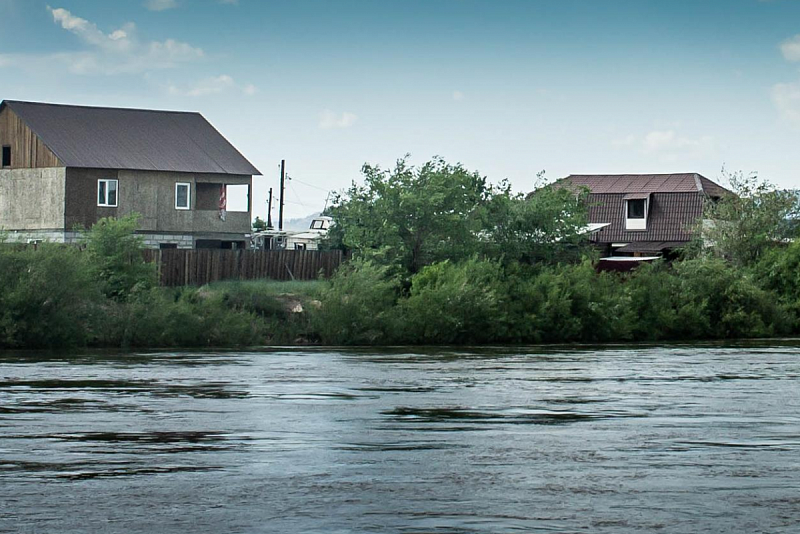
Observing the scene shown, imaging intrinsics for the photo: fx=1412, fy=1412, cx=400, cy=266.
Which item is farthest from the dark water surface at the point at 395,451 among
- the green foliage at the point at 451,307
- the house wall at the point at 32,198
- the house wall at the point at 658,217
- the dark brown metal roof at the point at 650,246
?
the house wall at the point at 658,217

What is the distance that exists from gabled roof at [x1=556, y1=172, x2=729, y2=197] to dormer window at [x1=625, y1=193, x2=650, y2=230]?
870mm

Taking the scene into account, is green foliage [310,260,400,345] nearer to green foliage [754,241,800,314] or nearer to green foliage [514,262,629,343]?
green foliage [514,262,629,343]

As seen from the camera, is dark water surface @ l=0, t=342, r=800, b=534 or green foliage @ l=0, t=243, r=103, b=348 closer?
dark water surface @ l=0, t=342, r=800, b=534

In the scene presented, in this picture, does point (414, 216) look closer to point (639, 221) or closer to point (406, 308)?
point (406, 308)

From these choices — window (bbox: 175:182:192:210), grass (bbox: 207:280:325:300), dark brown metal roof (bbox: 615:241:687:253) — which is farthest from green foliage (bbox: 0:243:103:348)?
dark brown metal roof (bbox: 615:241:687:253)

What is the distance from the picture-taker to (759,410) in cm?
2597

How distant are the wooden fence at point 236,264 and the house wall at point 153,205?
13.5m

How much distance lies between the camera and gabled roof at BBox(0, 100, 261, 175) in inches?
2788

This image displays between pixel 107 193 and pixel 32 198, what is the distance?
378 cm

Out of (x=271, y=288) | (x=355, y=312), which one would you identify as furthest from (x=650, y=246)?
(x=355, y=312)

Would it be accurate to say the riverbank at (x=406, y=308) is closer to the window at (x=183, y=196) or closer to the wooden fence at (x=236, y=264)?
the wooden fence at (x=236, y=264)

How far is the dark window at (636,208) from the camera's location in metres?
90.5

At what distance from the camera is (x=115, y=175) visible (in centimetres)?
7081

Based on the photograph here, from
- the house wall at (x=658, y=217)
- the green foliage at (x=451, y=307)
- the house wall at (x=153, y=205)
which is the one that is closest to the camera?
the green foliage at (x=451, y=307)
